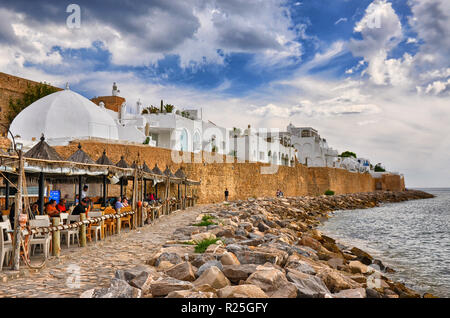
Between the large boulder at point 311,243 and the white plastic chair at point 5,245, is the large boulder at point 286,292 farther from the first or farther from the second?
the large boulder at point 311,243

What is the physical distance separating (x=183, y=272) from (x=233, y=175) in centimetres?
2967

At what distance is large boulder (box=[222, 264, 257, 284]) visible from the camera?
5574mm

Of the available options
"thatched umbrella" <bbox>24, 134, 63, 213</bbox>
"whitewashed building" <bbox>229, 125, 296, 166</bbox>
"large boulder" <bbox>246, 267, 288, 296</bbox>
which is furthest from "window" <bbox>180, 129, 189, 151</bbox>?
"large boulder" <bbox>246, 267, 288, 296</bbox>

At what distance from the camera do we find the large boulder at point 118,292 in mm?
4418

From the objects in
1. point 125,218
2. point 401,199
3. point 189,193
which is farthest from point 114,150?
point 401,199

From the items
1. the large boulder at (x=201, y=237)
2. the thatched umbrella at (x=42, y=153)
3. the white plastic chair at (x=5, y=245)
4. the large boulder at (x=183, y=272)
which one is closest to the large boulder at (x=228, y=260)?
the large boulder at (x=183, y=272)

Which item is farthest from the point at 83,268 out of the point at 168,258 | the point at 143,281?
the point at 143,281

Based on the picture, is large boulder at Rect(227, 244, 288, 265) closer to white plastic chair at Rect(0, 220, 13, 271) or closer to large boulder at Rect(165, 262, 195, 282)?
large boulder at Rect(165, 262, 195, 282)

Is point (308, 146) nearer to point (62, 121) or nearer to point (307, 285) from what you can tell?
point (62, 121)

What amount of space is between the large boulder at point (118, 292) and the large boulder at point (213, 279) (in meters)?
0.89

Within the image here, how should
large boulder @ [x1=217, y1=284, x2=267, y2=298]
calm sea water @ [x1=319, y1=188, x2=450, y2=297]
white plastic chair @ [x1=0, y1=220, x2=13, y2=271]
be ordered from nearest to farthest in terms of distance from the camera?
1. large boulder @ [x1=217, y1=284, x2=267, y2=298]
2. white plastic chair @ [x1=0, y1=220, x2=13, y2=271]
3. calm sea water @ [x1=319, y1=188, x2=450, y2=297]

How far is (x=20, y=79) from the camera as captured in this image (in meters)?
32.7

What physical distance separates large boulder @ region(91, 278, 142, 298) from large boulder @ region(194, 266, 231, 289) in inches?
35.1

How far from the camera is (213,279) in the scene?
518 cm
